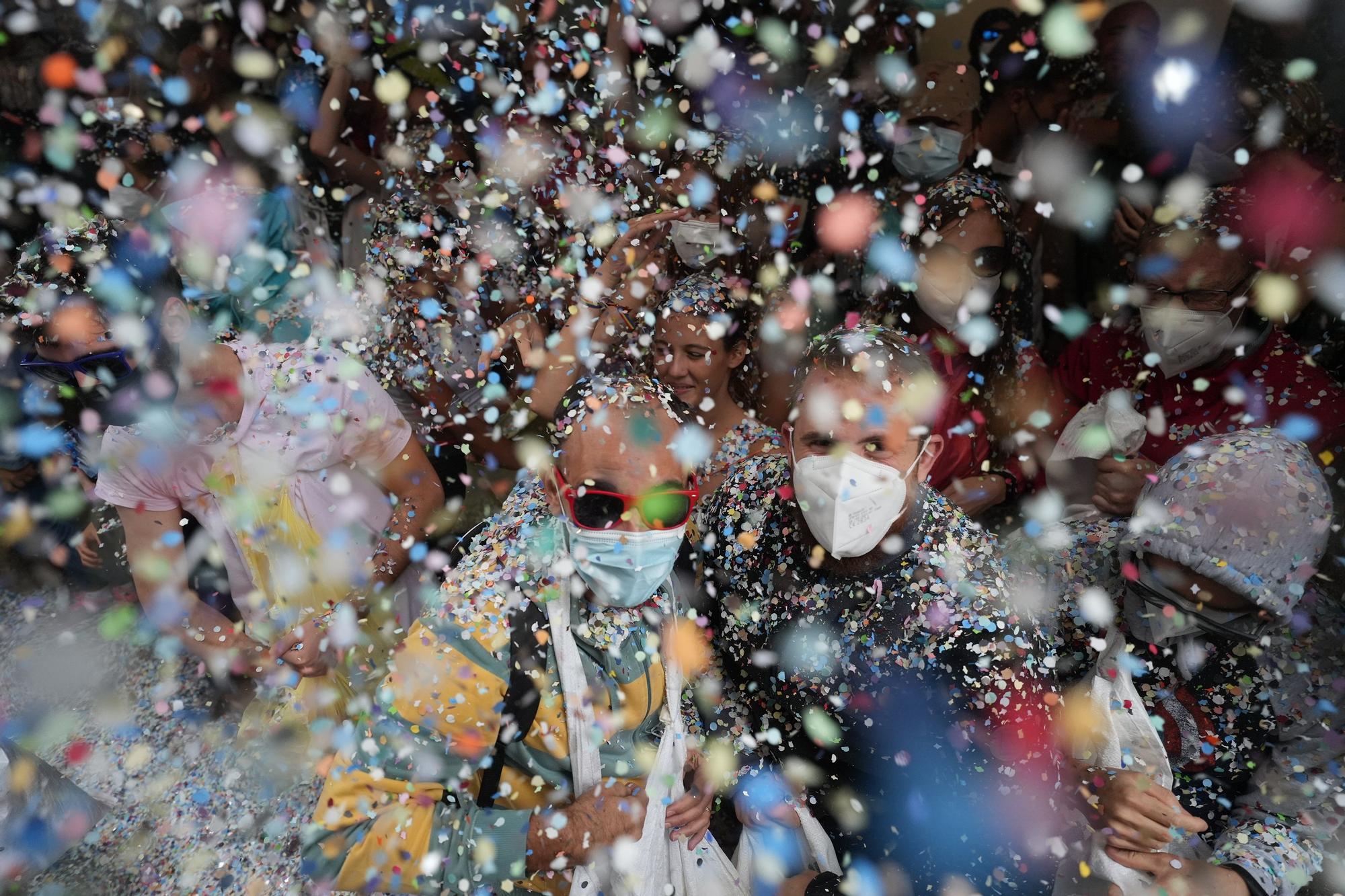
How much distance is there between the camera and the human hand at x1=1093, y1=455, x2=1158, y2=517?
108 inches

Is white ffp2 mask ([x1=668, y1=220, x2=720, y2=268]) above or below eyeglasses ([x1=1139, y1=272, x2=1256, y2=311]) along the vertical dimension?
below

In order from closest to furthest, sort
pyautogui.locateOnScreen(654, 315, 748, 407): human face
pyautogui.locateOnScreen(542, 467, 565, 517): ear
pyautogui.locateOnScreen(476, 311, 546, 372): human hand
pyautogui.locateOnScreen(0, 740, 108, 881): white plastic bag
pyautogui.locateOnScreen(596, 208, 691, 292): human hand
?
pyautogui.locateOnScreen(542, 467, 565, 517): ear
pyautogui.locateOnScreen(0, 740, 108, 881): white plastic bag
pyautogui.locateOnScreen(654, 315, 748, 407): human face
pyautogui.locateOnScreen(596, 208, 691, 292): human hand
pyautogui.locateOnScreen(476, 311, 546, 372): human hand

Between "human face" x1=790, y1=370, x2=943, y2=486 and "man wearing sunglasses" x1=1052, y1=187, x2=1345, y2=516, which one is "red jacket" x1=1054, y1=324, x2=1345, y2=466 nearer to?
"man wearing sunglasses" x1=1052, y1=187, x2=1345, y2=516

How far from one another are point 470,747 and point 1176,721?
72.5 inches

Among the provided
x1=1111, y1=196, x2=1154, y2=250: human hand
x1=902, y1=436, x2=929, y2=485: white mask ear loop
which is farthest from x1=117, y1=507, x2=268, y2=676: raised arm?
x1=1111, y1=196, x2=1154, y2=250: human hand

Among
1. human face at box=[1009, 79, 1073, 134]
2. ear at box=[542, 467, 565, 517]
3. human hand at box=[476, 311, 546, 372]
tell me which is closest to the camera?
ear at box=[542, 467, 565, 517]

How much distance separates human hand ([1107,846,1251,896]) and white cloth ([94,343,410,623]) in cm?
249

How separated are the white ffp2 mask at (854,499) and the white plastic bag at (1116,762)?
27.6 inches

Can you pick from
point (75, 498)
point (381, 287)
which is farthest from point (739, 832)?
point (75, 498)

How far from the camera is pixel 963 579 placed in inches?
80.9

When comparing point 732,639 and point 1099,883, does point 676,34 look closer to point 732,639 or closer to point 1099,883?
point 732,639

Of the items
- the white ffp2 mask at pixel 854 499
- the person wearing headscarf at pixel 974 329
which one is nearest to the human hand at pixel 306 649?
the white ffp2 mask at pixel 854 499

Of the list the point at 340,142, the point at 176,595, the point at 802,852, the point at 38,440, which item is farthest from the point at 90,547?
the point at 802,852

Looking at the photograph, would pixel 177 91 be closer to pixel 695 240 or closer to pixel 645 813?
pixel 695 240
